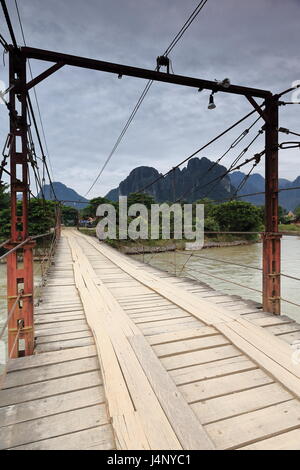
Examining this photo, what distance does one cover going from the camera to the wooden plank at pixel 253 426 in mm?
1241

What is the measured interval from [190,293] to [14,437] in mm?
2912

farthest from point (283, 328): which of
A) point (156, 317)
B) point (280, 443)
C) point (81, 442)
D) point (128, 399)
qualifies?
point (81, 442)

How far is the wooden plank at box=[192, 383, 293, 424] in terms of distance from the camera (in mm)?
1410

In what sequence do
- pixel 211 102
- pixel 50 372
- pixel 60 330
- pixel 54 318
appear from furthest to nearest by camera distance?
pixel 211 102, pixel 54 318, pixel 60 330, pixel 50 372

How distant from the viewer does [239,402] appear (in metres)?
1.51

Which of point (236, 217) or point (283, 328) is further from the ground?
point (236, 217)

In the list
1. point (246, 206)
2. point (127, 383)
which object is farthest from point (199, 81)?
point (246, 206)

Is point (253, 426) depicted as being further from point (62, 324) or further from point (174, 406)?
point (62, 324)

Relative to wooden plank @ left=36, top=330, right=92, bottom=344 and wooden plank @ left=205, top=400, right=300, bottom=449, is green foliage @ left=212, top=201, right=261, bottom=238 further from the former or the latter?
wooden plank @ left=205, top=400, right=300, bottom=449

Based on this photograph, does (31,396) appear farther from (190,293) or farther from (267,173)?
(267,173)

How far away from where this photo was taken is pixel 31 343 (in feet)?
7.00

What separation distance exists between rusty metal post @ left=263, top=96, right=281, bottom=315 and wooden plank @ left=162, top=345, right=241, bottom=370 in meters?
1.26

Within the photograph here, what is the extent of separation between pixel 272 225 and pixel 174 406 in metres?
2.56

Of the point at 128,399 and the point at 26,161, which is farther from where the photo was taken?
the point at 26,161
